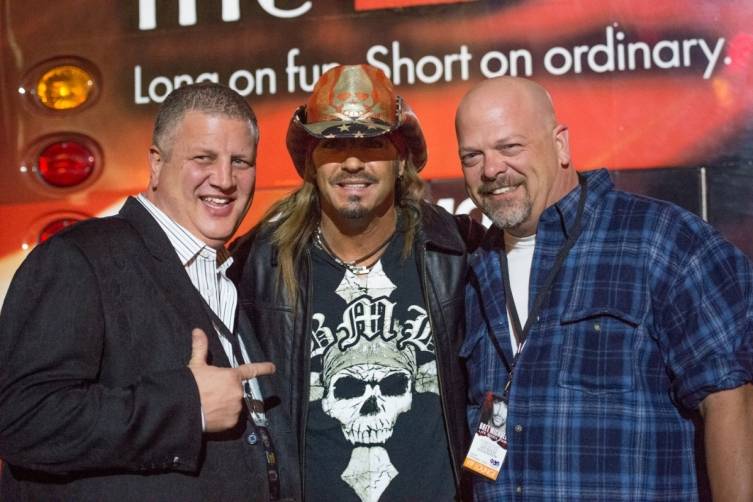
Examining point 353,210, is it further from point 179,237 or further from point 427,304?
point 179,237

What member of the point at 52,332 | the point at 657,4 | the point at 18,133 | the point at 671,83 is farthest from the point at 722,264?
the point at 18,133

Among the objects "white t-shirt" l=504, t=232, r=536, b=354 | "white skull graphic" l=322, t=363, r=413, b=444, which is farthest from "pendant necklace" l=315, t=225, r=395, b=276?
"white t-shirt" l=504, t=232, r=536, b=354

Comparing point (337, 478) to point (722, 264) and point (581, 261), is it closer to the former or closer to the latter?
point (581, 261)

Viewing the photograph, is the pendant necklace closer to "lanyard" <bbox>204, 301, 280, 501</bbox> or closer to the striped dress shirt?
the striped dress shirt

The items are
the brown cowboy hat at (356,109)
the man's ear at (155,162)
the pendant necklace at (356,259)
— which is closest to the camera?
the man's ear at (155,162)

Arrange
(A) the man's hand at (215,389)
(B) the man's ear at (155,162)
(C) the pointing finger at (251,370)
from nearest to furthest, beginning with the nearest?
(A) the man's hand at (215,389) → (C) the pointing finger at (251,370) → (B) the man's ear at (155,162)

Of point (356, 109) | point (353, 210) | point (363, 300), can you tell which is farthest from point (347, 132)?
point (363, 300)

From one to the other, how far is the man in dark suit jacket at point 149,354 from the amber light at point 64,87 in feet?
2.92

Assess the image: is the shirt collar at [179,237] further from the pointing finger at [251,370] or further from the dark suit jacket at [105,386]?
the pointing finger at [251,370]

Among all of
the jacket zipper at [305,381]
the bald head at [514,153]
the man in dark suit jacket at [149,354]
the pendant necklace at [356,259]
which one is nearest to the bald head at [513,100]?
the bald head at [514,153]

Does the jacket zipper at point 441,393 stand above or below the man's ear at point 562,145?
below

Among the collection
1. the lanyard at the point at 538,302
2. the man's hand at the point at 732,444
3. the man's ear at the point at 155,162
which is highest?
the man's ear at the point at 155,162

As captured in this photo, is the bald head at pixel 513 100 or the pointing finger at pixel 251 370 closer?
the pointing finger at pixel 251 370

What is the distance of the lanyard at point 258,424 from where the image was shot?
8.50 ft
